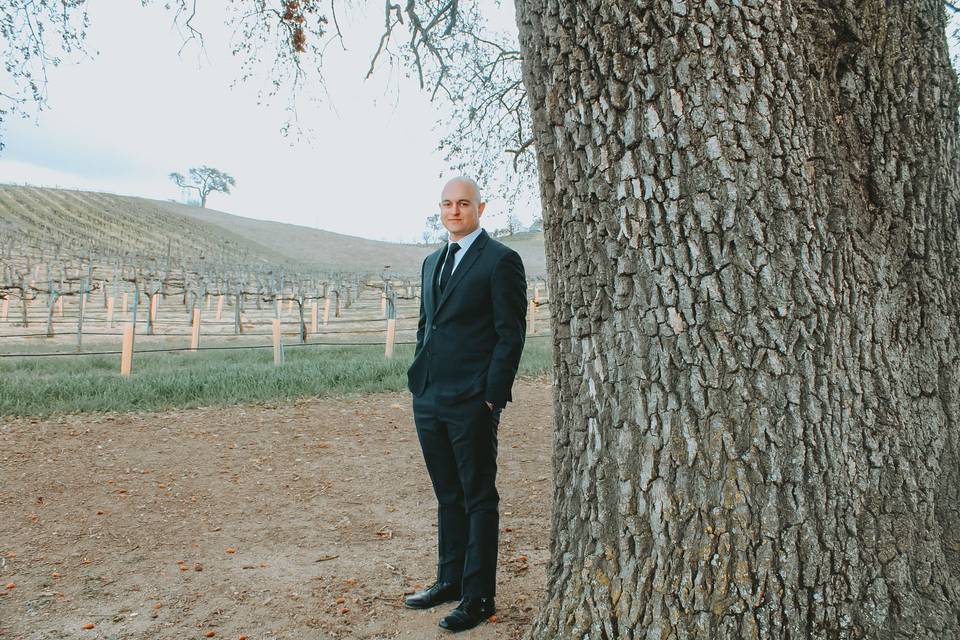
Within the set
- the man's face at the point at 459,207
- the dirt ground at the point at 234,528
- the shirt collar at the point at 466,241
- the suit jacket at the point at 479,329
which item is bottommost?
the dirt ground at the point at 234,528

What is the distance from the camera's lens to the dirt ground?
3199mm

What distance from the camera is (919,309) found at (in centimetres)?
204

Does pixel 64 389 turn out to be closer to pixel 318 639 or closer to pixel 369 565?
pixel 369 565

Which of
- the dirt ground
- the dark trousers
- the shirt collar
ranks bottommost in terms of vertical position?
the dirt ground

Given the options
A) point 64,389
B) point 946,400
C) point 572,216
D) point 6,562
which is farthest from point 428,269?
point 64,389

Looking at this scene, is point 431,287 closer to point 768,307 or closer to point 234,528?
point 768,307

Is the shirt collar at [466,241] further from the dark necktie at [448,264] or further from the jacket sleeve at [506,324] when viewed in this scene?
the jacket sleeve at [506,324]

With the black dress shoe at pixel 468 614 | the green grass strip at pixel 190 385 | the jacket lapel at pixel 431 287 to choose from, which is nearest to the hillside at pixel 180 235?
the green grass strip at pixel 190 385

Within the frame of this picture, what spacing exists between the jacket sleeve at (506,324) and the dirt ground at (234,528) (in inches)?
41.2

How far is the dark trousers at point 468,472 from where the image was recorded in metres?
2.91

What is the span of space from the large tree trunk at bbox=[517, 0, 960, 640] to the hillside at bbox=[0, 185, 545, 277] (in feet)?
165

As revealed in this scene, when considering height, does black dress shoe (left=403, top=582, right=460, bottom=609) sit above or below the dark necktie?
below

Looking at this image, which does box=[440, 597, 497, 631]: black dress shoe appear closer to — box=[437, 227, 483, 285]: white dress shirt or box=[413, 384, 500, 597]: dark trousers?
box=[413, 384, 500, 597]: dark trousers

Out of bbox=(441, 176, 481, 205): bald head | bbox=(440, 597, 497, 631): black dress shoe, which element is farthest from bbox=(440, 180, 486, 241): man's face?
bbox=(440, 597, 497, 631): black dress shoe
